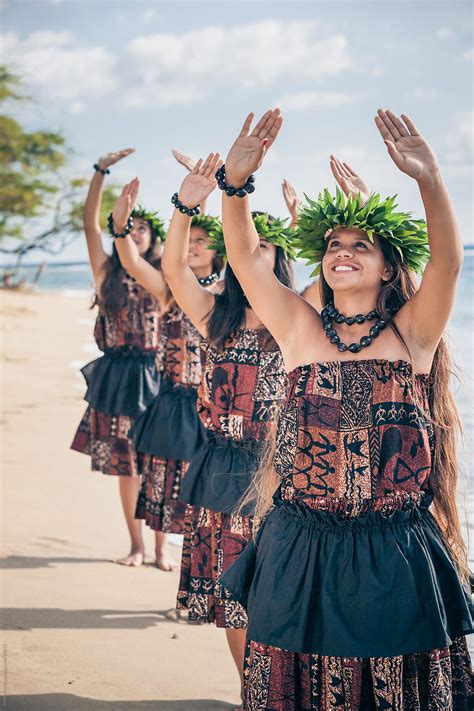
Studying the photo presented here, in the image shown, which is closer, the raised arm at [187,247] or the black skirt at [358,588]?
the black skirt at [358,588]

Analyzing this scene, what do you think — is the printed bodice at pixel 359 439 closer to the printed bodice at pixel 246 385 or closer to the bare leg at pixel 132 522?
the printed bodice at pixel 246 385

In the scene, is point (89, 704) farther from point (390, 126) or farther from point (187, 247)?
point (390, 126)

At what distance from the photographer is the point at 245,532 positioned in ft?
11.9

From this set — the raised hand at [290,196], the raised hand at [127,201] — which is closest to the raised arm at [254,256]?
the raised hand at [290,196]

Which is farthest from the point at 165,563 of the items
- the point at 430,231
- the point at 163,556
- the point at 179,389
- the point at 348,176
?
the point at 430,231

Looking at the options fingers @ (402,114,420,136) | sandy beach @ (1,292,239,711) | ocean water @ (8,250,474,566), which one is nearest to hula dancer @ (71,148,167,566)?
sandy beach @ (1,292,239,711)

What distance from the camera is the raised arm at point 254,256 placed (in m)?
2.82

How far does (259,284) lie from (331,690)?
1241 mm

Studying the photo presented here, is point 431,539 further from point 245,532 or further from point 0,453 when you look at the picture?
point 0,453

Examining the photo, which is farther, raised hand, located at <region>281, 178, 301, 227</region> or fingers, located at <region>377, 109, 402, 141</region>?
raised hand, located at <region>281, 178, 301, 227</region>

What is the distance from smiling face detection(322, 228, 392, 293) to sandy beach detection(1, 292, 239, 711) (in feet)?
6.49

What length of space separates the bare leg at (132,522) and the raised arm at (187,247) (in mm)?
2225

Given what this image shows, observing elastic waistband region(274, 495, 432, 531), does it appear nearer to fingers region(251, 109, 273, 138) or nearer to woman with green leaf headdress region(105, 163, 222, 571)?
fingers region(251, 109, 273, 138)

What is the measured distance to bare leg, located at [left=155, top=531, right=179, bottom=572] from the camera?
570cm
